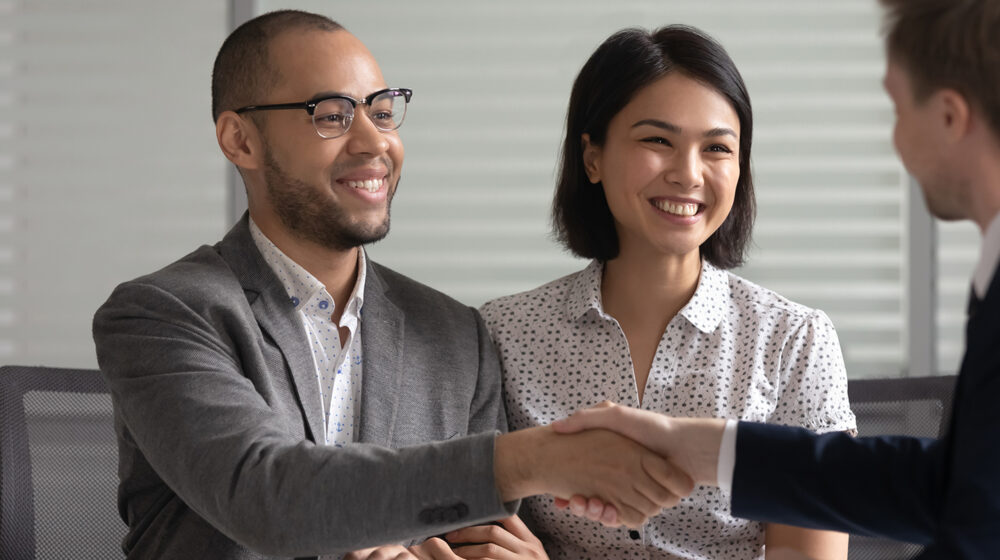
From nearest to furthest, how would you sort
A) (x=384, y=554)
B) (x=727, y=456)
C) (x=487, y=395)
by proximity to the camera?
(x=727, y=456) < (x=384, y=554) < (x=487, y=395)

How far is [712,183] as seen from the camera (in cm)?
210

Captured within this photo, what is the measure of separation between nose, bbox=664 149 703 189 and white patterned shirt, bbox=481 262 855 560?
24cm

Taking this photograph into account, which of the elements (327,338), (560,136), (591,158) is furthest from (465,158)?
(327,338)

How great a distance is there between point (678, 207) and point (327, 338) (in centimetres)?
78

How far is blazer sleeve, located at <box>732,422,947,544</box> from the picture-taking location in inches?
58.4

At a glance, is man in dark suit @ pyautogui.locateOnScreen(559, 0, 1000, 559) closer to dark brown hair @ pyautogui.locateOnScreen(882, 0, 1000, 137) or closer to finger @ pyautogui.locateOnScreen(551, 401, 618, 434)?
dark brown hair @ pyautogui.locateOnScreen(882, 0, 1000, 137)

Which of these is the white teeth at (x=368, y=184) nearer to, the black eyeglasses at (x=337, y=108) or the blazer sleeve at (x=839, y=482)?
the black eyeglasses at (x=337, y=108)

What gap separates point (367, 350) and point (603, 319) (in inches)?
21.1

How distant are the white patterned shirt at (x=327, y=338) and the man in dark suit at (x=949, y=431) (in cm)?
77

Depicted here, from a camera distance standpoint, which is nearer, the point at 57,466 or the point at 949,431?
the point at 949,431

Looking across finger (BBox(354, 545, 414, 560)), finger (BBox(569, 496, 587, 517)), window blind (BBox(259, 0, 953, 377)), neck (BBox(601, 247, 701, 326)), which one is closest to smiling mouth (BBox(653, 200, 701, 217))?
neck (BBox(601, 247, 701, 326))

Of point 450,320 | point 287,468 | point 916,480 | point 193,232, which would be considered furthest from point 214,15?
point 916,480

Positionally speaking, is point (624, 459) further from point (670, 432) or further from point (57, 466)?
point (57, 466)

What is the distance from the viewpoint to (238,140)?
82.1 inches
